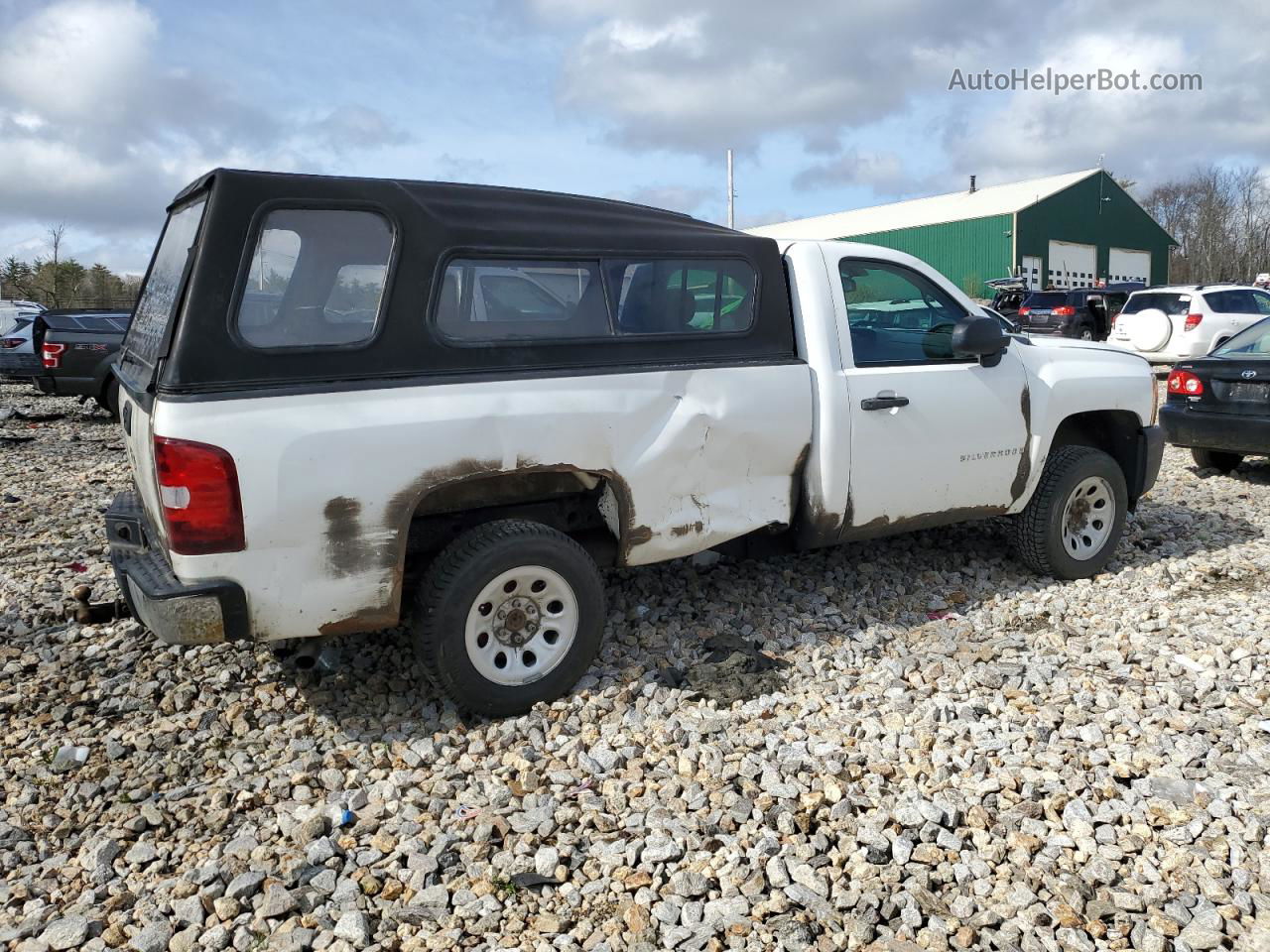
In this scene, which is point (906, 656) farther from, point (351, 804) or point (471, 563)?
point (351, 804)

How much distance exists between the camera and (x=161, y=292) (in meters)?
4.18

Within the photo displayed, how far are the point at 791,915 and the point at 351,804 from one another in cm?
161

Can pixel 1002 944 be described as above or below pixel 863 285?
below

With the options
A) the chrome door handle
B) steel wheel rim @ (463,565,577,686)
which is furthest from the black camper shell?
steel wheel rim @ (463,565,577,686)

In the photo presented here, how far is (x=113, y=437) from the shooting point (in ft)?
41.1

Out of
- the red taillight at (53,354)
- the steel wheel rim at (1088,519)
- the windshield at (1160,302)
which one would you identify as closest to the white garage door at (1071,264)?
the windshield at (1160,302)

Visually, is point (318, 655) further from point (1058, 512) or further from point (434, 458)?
point (1058, 512)

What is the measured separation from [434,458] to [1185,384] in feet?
24.5

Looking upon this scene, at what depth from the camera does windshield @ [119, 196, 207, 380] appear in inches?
148

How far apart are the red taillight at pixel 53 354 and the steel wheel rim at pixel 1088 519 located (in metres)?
13.2

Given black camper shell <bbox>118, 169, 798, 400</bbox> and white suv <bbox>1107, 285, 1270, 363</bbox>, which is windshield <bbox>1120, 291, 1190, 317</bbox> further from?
black camper shell <bbox>118, 169, 798, 400</bbox>

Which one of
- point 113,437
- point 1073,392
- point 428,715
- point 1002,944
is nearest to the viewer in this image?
point 1002,944

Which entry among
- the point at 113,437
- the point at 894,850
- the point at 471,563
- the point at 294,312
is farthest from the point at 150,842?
the point at 113,437

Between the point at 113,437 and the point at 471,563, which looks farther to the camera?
the point at 113,437
